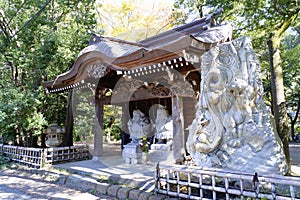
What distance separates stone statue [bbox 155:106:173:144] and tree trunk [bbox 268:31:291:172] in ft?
9.34

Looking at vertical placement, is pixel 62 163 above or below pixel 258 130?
below

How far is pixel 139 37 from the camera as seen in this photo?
12727 millimetres

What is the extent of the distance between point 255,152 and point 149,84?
13.1 ft

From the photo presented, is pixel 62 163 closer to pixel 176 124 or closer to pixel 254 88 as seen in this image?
pixel 176 124

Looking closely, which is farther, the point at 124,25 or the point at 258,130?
the point at 124,25

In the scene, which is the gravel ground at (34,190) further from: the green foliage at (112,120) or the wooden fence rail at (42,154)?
the green foliage at (112,120)

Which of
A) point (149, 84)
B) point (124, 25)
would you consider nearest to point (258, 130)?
point (149, 84)

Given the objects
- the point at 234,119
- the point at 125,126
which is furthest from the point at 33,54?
the point at 234,119

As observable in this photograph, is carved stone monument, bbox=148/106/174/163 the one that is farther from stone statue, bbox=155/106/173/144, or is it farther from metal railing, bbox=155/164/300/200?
metal railing, bbox=155/164/300/200

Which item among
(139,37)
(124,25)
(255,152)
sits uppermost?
(124,25)

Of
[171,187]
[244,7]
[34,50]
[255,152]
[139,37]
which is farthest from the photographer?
[139,37]

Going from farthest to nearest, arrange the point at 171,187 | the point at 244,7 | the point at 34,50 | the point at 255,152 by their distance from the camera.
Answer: the point at 34,50 < the point at 244,7 < the point at 171,187 < the point at 255,152

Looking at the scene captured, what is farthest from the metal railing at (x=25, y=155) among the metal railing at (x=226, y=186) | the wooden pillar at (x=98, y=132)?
the metal railing at (x=226, y=186)

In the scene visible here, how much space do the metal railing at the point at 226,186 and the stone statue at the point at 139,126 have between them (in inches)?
142
